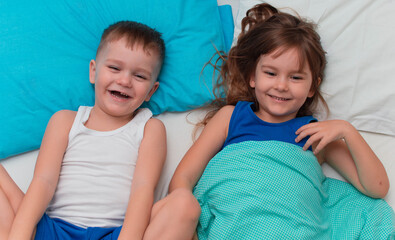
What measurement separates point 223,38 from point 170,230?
2.55ft

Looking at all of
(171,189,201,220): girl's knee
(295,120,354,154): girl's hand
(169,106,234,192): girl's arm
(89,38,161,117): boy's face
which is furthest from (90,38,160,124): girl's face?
(295,120,354,154): girl's hand

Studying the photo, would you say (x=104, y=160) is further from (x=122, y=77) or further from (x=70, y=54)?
(x=70, y=54)

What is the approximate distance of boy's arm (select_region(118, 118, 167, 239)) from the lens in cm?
112

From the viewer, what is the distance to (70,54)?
1.42 meters

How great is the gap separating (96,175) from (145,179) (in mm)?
151

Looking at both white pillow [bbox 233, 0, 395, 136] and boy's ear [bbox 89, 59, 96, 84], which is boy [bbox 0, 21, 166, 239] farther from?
white pillow [bbox 233, 0, 395, 136]

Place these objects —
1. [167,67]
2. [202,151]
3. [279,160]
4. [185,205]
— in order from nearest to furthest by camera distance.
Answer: [185,205], [279,160], [202,151], [167,67]

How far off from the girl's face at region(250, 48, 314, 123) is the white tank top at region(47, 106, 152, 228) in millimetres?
400

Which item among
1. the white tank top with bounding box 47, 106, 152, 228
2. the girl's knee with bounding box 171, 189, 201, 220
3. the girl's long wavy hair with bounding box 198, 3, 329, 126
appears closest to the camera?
the girl's knee with bounding box 171, 189, 201, 220

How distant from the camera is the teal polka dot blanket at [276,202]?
114 cm

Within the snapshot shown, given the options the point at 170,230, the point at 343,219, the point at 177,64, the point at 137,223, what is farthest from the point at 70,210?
the point at 343,219

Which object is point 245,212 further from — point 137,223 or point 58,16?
point 58,16

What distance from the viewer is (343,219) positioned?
1.26 m

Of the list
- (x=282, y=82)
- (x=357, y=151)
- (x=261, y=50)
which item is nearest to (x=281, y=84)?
(x=282, y=82)
